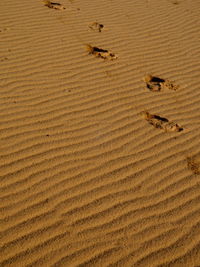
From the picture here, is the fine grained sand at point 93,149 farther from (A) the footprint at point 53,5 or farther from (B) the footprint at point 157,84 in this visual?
(A) the footprint at point 53,5

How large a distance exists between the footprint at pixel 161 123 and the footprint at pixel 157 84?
611mm

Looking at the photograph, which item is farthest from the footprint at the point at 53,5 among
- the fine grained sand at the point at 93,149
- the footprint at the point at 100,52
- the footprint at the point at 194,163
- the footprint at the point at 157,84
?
the footprint at the point at 194,163

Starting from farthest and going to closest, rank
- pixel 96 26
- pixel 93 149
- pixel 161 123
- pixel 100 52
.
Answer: pixel 96 26, pixel 100 52, pixel 161 123, pixel 93 149

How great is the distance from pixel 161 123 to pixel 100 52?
1814 mm

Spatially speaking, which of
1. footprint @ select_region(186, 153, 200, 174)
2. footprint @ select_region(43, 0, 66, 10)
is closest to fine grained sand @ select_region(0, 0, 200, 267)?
footprint @ select_region(186, 153, 200, 174)

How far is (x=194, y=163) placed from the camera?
137 inches

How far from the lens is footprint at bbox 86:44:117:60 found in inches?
198

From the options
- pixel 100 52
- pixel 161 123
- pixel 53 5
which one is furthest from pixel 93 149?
pixel 53 5

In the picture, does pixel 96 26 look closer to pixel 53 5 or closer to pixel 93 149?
pixel 53 5

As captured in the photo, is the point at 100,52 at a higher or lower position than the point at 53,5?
lower

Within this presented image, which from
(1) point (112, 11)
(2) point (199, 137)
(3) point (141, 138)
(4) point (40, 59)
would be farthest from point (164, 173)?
(1) point (112, 11)

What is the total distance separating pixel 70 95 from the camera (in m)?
4.11

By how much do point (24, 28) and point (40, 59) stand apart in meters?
1.05

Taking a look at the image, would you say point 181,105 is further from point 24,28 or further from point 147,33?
point 24,28
